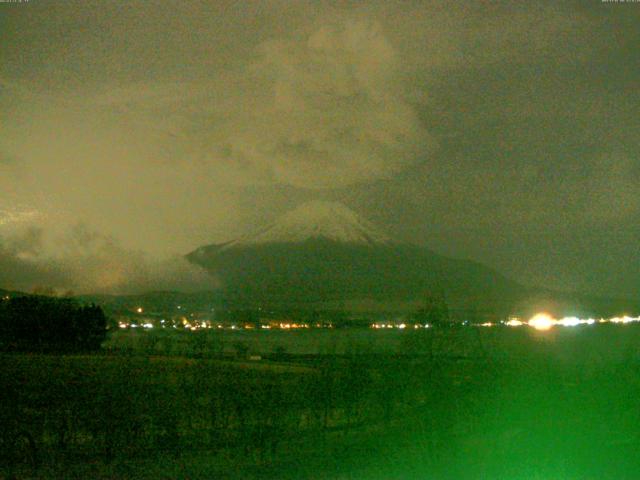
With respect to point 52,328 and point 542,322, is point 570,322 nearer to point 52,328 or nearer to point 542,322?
point 542,322

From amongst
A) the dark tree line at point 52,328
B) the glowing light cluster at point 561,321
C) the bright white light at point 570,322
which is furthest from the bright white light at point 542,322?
the dark tree line at point 52,328

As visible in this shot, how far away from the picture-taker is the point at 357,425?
51.9 feet

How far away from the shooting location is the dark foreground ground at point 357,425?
→ 1133 cm

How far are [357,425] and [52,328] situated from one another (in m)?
30.7

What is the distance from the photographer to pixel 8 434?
11.9 metres

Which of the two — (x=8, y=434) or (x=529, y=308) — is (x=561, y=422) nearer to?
(x=8, y=434)

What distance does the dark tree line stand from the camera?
42.2m

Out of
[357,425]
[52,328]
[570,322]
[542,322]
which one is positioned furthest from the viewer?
[542,322]

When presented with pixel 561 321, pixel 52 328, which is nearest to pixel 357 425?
pixel 52 328

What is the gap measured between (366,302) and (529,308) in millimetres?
26175

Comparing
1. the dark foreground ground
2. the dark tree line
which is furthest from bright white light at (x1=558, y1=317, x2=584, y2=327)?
the dark tree line

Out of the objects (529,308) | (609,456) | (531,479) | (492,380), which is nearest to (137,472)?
(531,479)

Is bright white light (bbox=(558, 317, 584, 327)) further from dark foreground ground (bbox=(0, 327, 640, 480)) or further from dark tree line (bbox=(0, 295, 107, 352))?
dark tree line (bbox=(0, 295, 107, 352))

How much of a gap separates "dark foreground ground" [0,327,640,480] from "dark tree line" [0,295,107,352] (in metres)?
21.8
